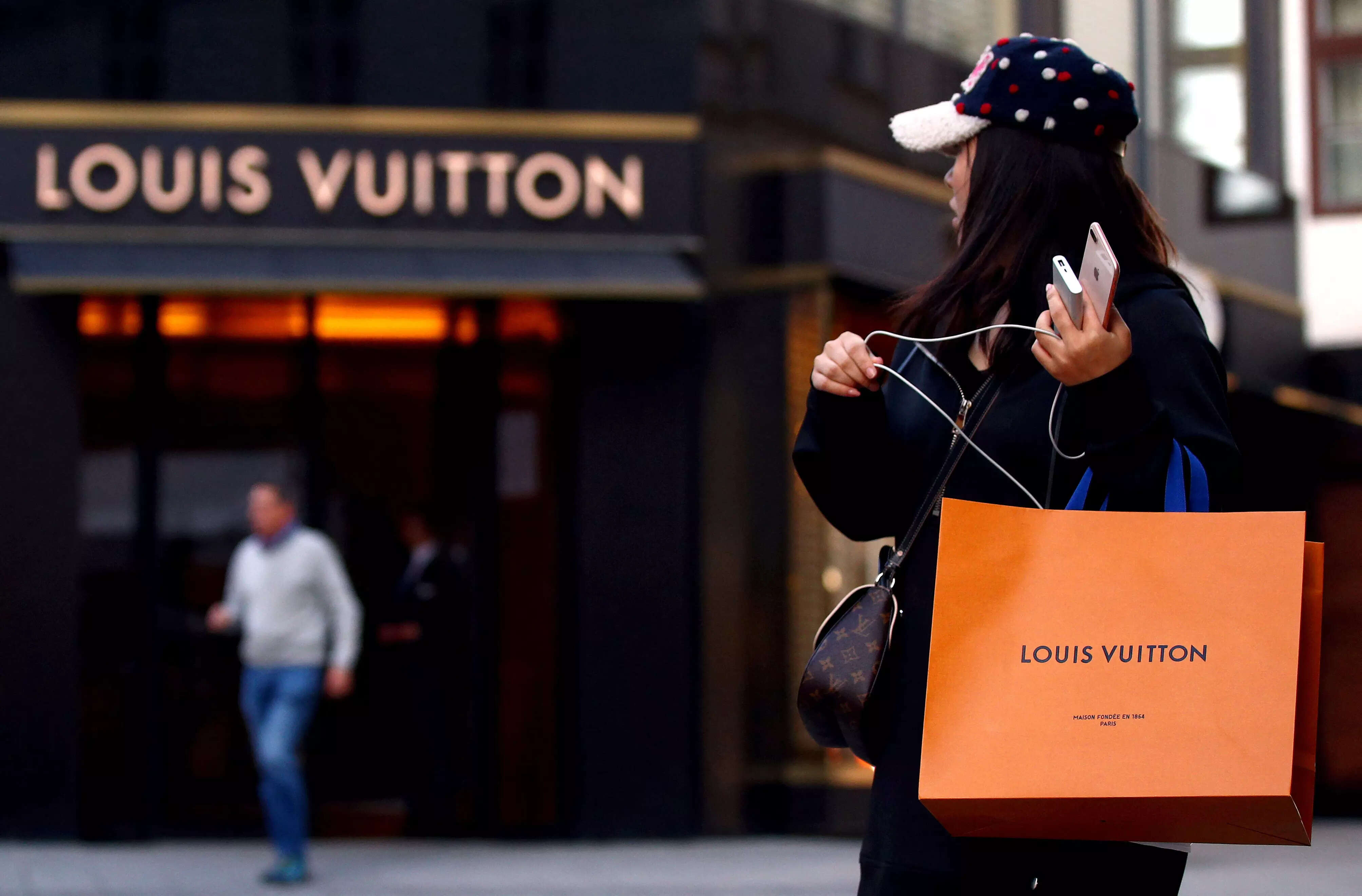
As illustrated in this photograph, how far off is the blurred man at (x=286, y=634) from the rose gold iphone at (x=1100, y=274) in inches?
250

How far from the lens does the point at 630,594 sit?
9.07 meters

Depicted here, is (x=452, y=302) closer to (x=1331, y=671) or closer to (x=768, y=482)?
(x=768, y=482)

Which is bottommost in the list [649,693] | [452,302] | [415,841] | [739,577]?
[415,841]

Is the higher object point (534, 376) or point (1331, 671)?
point (534, 376)

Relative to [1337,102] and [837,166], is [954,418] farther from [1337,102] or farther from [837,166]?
[1337,102]

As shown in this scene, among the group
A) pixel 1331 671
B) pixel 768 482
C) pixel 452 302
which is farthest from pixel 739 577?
pixel 1331 671

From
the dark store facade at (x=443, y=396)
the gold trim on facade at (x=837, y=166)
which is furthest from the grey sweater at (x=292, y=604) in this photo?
the gold trim on facade at (x=837, y=166)

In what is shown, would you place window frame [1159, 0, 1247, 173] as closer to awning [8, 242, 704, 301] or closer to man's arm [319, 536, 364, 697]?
awning [8, 242, 704, 301]

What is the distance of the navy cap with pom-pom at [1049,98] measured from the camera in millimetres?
2096

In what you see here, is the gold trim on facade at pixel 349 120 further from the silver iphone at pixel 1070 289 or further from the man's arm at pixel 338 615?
the silver iphone at pixel 1070 289

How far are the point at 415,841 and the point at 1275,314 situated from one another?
8.07 meters

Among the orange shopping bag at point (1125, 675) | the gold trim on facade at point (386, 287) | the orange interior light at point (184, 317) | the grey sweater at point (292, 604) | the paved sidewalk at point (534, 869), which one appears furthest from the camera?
the orange interior light at point (184, 317)

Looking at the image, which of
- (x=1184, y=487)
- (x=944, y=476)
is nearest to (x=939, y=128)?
(x=944, y=476)

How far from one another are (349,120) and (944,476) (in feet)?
24.9
